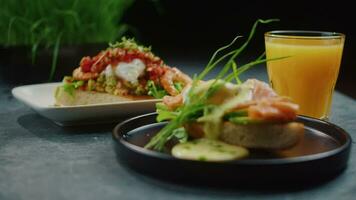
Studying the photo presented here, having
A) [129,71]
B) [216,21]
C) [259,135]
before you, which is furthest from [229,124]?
[216,21]

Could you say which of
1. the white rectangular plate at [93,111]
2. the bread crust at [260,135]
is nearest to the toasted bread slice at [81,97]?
the white rectangular plate at [93,111]

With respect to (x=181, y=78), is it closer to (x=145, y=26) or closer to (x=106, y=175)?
(x=106, y=175)

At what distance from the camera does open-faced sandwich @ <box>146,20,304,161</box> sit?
4.02 ft

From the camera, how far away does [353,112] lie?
6.27ft

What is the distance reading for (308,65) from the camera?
1.73 metres

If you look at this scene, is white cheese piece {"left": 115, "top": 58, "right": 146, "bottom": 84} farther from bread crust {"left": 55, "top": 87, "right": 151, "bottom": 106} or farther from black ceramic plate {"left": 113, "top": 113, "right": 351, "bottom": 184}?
black ceramic plate {"left": 113, "top": 113, "right": 351, "bottom": 184}

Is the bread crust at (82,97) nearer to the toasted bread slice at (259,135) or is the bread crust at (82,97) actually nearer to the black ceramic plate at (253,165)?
A: the black ceramic plate at (253,165)

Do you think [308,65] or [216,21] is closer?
[308,65]

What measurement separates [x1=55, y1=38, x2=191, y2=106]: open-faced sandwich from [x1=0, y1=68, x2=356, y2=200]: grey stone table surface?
0.66 ft

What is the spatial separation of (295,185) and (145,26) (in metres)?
2.68

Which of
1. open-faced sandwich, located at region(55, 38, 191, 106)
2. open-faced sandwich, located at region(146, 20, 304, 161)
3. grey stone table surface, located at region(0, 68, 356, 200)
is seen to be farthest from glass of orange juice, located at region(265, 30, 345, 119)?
open-faced sandwich, located at region(146, 20, 304, 161)

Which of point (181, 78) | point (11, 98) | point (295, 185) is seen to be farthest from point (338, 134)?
point (11, 98)

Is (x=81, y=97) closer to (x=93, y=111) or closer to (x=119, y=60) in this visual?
(x=119, y=60)

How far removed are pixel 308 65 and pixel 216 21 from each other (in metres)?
1.99
